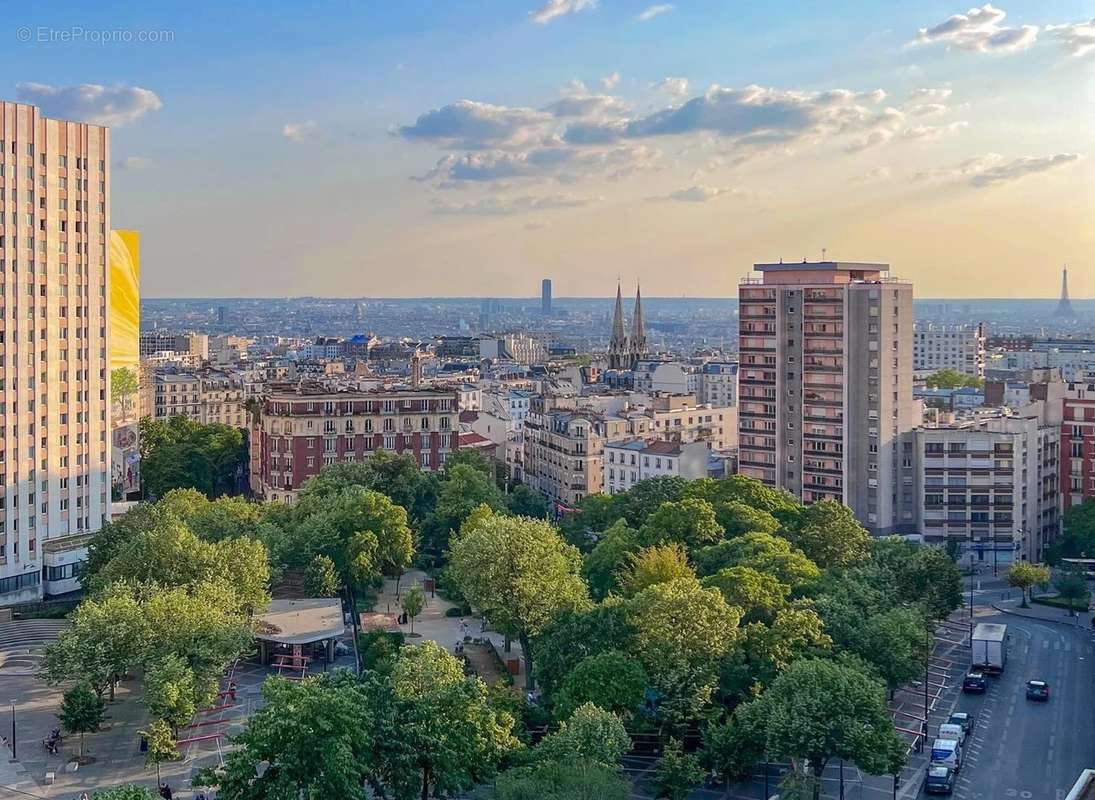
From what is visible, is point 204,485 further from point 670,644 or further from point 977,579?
point 670,644

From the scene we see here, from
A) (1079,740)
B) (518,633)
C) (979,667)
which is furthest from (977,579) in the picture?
(518,633)

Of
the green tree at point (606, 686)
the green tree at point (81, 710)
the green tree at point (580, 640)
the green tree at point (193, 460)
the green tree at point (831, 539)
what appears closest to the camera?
the green tree at point (606, 686)

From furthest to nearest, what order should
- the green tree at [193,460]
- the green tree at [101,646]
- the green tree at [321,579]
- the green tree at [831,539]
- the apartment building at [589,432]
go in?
1. the green tree at [193,460]
2. the apartment building at [589,432]
3. the green tree at [831,539]
4. the green tree at [321,579]
5. the green tree at [101,646]

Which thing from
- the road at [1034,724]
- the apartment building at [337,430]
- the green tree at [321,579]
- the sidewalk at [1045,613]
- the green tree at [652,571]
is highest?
the apartment building at [337,430]

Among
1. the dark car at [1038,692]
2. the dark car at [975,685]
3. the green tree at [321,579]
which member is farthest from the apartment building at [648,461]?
the dark car at [1038,692]

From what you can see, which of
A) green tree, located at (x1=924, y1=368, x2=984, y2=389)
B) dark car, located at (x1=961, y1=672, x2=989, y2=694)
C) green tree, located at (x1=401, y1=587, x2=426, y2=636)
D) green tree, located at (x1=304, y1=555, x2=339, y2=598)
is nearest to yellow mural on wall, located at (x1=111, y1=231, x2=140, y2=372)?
green tree, located at (x1=304, y1=555, x2=339, y2=598)

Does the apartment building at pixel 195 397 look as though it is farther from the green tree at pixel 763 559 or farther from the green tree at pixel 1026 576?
the green tree at pixel 1026 576

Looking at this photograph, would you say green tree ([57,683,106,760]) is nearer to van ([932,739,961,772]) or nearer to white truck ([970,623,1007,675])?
Answer: van ([932,739,961,772])
